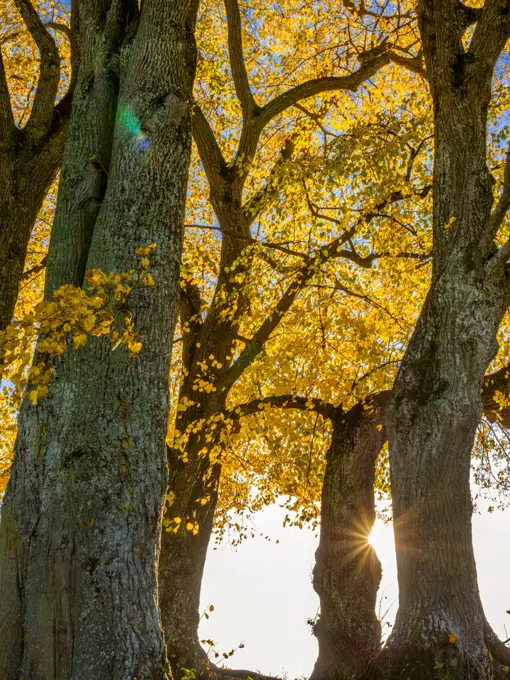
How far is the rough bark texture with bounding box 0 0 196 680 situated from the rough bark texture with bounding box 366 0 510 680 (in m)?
2.80

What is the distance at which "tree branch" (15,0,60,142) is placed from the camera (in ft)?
27.6

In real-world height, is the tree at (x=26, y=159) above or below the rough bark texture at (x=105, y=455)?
above

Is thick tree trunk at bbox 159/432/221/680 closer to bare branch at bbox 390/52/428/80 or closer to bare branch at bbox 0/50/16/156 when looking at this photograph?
bare branch at bbox 0/50/16/156

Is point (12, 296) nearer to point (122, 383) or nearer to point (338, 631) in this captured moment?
point (122, 383)

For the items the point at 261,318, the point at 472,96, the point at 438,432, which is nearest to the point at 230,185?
the point at 261,318

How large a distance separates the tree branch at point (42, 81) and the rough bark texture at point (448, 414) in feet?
16.7

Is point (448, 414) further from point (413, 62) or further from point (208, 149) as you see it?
point (413, 62)

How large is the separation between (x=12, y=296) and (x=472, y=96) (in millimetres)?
5933

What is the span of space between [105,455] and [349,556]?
6.56 m

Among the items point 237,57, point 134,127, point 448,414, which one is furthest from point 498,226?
point 237,57

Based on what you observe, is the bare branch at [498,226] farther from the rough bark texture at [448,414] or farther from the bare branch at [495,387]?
the bare branch at [495,387]

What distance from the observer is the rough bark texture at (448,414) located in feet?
19.4

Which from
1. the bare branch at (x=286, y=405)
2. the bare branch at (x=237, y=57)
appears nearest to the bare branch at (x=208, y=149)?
the bare branch at (x=237, y=57)

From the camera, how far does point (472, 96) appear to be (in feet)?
24.9
